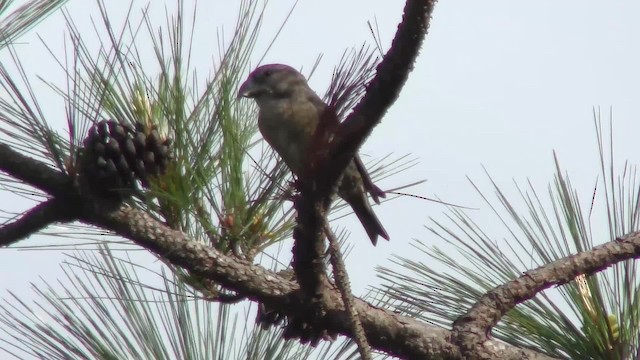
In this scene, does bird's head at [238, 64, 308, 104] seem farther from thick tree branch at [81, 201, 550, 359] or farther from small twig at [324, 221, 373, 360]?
small twig at [324, 221, 373, 360]

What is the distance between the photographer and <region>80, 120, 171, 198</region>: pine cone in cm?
169

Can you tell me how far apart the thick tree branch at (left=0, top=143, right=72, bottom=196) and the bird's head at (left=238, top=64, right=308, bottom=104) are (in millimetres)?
1605

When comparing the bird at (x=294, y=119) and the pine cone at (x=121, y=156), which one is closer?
the pine cone at (x=121, y=156)

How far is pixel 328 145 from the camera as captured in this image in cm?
148

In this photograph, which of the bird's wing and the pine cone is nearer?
the pine cone

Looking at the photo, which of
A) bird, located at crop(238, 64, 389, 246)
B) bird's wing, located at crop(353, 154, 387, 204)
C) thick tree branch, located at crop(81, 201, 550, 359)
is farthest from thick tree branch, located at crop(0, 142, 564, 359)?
bird, located at crop(238, 64, 389, 246)

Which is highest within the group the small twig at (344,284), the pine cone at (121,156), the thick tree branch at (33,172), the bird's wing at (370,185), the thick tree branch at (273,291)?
the bird's wing at (370,185)

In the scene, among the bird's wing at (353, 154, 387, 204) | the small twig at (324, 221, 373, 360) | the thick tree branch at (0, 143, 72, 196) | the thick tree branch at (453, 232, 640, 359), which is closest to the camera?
the small twig at (324, 221, 373, 360)

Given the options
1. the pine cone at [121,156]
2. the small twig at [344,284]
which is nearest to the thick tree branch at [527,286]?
the small twig at [344,284]

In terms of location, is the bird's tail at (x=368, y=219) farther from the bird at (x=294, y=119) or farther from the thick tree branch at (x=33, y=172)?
the thick tree branch at (x=33, y=172)

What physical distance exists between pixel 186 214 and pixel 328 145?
613 mm

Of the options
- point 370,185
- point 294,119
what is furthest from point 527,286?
Result: point 294,119

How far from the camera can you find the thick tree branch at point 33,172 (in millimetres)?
1598

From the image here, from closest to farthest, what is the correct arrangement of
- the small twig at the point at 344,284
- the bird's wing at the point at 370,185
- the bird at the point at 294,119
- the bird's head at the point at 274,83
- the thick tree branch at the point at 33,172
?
the small twig at the point at 344,284 < the thick tree branch at the point at 33,172 < the bird's wing at the point at 370,185 < the bird at the point at 294,119 < the bird's head at the point at 274,83
